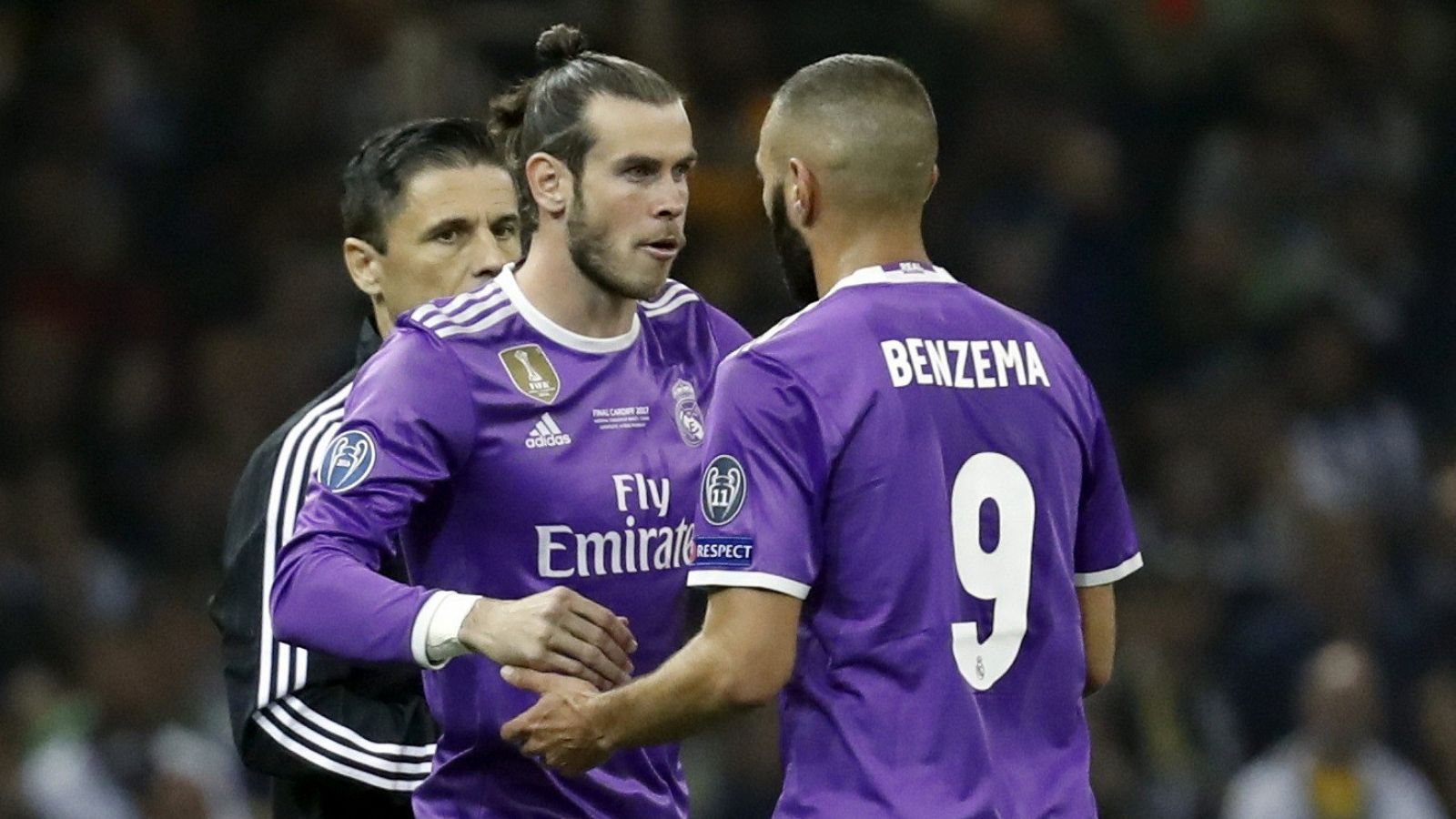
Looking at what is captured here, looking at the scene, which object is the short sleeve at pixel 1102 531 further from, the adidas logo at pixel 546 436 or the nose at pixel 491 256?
the nose at pixel 491 256

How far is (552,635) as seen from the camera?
11.1 feet

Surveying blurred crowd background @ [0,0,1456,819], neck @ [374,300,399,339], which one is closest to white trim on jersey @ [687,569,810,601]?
neck @ [374,300,399,339]

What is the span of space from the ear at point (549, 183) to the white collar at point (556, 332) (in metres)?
0.13

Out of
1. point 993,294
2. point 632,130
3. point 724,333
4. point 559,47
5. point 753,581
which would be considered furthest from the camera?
point 993,294

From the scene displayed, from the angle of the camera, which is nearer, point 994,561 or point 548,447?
point 994,561

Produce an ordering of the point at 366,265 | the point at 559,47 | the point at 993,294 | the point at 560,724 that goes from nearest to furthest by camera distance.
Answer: the point at 560,724 → the point at 559,47 → the point at 366,265 → the point at 993,294

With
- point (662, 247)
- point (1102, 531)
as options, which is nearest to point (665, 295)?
point (662, 247)

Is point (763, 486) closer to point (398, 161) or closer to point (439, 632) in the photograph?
point (439, 632)

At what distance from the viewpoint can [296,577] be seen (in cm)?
355

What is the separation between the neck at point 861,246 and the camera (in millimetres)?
3523

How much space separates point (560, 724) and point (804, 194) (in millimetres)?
844

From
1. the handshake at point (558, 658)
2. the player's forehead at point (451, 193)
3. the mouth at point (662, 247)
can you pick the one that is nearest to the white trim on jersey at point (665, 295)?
the mouth at point (662, 247)

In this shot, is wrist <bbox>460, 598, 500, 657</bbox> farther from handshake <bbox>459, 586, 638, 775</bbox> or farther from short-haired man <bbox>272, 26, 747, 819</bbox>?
short-haired man <bbox>272, 26, 747, 819</bbox>

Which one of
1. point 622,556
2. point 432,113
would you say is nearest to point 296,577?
point 622,556
